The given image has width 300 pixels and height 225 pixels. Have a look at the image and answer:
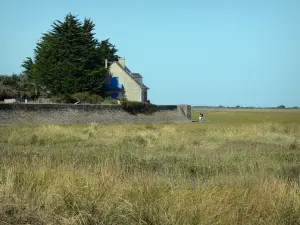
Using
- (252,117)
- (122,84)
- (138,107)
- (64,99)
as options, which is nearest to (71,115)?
(64,99)

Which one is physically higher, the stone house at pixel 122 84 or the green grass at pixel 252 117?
the stone house at pixel 122 84

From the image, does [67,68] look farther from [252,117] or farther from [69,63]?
[252,117]

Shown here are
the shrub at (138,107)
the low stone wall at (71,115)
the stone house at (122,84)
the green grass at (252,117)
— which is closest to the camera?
the low stone wall at (71,115)

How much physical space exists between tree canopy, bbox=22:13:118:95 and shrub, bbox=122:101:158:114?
782cm

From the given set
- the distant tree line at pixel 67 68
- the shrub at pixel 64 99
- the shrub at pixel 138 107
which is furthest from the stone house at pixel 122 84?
the shrub at pixel 64 99

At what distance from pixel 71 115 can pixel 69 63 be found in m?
15.2

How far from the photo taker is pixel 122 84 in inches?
2955

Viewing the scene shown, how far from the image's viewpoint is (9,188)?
256 inches

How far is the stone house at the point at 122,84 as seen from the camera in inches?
2953

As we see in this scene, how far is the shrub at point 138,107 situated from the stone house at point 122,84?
33.3ft

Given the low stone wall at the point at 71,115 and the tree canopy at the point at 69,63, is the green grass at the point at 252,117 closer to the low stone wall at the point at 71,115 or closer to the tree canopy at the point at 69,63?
the low stone wall at the point at 71,115

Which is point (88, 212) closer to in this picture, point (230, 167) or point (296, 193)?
point (296, 193)

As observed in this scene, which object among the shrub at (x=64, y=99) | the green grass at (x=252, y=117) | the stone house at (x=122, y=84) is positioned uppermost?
the stone house at (x=122, y=84)

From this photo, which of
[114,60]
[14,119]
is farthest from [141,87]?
[14,119]
